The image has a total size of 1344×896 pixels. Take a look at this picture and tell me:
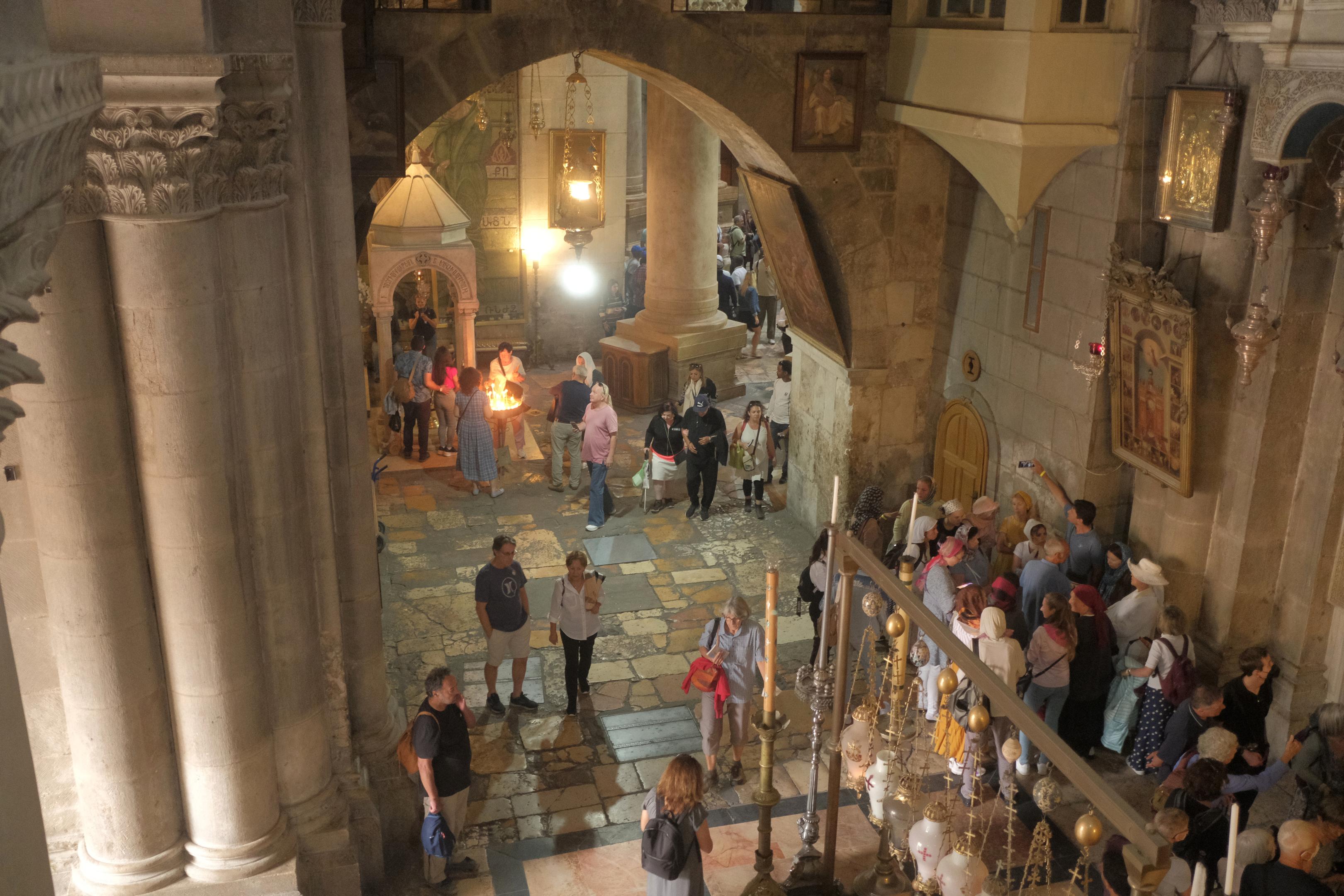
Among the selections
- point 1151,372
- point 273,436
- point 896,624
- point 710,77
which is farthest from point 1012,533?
point 273,436

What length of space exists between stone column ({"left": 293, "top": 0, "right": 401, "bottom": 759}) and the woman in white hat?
481 centimetres

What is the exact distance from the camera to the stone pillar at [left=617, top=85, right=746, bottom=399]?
52.0 ft

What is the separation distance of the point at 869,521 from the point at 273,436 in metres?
5.32

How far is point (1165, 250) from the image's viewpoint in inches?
352

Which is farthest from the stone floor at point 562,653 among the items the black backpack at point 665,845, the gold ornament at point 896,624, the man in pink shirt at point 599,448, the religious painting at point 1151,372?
the gold ornament at point 896,624

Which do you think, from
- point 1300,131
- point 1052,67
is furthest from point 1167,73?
→ point 1300,131

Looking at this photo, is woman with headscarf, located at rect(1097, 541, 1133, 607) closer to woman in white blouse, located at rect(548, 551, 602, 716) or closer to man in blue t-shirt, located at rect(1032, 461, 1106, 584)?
man in blue t-shirt, located at rect(1032, 461, 1106, 584)

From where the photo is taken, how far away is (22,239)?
109 inches

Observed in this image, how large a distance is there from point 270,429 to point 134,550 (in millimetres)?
829

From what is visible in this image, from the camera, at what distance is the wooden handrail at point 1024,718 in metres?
3.60

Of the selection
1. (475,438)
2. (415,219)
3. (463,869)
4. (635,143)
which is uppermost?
(635,143)

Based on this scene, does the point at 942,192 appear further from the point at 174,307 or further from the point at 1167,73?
the point at 174,307

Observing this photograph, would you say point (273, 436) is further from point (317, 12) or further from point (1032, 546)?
point (1032, 546)

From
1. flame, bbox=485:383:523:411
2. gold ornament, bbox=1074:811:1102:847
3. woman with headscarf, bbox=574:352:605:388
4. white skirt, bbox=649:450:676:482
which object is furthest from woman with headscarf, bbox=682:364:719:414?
gold ornament, bbox=1074:811:1102:847
